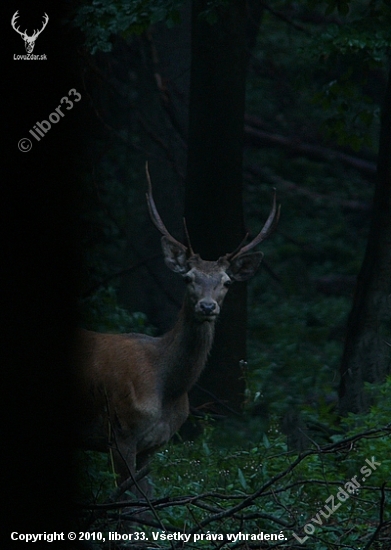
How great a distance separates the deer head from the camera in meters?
7.61

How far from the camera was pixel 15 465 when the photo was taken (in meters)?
3.51

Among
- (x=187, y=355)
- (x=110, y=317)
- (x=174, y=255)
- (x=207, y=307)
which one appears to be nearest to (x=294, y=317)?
(x=110, y=317)

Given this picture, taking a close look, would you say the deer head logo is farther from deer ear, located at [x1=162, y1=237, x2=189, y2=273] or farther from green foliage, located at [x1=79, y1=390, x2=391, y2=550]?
deer ear, located at [x1=162, y1=237, x2=189, y2=273]

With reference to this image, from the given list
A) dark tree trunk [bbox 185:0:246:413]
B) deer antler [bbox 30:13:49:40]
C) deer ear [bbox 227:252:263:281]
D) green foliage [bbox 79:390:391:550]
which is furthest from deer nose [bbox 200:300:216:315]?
deer antler [bbox 30:13:49:40]

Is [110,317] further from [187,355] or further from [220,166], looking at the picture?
[187,355]

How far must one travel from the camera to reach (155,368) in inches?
313

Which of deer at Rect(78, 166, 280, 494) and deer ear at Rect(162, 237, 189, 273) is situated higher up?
deer ear at Rect(162, 237, 189, 273)

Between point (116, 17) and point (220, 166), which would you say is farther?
point (220, 166)

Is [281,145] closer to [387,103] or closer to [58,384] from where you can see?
[387,103]

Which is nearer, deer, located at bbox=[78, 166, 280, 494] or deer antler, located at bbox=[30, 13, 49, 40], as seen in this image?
deer antler, located at bbox=[30, 13, 49, 40]

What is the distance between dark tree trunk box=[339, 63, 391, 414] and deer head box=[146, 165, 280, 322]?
1.75m


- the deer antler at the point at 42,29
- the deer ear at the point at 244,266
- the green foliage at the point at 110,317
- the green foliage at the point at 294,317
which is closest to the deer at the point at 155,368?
the deer ear at the point at 244,266

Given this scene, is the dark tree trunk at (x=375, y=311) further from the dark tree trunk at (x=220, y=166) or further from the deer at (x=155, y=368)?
the deer at (x=155, y=368)

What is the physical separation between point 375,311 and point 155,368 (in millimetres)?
2698
